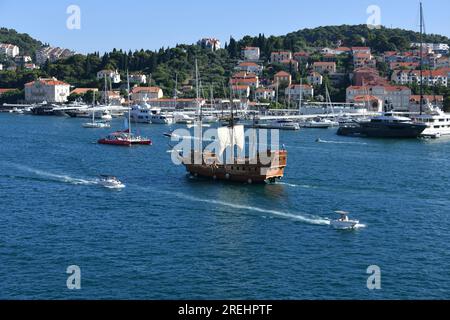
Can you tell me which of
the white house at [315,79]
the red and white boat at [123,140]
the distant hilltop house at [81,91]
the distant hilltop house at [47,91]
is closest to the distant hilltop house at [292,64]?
the white house at [315,79]

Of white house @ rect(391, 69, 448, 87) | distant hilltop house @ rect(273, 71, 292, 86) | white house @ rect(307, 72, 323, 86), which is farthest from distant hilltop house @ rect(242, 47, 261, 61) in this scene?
white house @ rect(391, 69, 448, 87)

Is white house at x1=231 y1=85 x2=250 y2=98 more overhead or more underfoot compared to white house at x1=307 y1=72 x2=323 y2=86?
more underfoot

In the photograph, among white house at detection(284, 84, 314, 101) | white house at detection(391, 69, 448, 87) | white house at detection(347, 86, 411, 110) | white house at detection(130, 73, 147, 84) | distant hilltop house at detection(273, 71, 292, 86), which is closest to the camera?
white house at detection(347, 86, 411, 110)

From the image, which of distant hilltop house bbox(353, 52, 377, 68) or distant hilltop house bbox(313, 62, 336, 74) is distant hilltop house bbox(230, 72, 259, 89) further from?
distant hilltop house bbox(353, 52, 377, 68)

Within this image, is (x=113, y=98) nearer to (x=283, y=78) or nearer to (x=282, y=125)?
(x=283, y=78)

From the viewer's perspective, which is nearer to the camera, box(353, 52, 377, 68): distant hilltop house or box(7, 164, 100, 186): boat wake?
box(7, 164, 100, 186): boat wake
